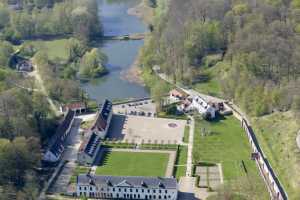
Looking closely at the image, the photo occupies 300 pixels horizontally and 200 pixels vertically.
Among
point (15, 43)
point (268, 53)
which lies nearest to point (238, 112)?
point (268, 53)

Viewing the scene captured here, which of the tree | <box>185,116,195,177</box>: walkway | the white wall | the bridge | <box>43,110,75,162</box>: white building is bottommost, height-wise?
the white wall

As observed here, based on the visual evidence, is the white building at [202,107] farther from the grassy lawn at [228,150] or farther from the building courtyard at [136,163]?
the building courtyard at [136,163]

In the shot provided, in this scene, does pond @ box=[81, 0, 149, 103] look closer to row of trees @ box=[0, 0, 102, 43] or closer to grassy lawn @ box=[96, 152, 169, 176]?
row of trees @ box=[0, 0, 102, 43]

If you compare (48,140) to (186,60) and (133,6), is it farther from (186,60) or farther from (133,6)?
(133,6)

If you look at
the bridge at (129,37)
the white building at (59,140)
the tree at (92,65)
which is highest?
the bridge at (129,37)

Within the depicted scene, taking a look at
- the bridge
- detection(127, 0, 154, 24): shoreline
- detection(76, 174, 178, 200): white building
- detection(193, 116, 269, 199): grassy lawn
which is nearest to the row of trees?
the bridge

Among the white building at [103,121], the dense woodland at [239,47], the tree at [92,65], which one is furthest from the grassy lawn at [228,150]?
the tree at [92,65]
